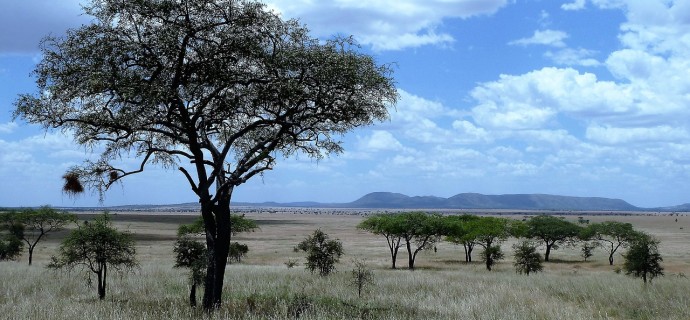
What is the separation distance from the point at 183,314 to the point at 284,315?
3.12 m

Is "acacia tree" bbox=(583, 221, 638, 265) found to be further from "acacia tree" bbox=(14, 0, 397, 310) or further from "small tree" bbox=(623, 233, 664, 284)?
"acacia tree" bbox=(14, 0, 397, 310)

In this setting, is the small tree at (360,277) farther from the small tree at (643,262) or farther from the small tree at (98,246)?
the small tree at (643,262)

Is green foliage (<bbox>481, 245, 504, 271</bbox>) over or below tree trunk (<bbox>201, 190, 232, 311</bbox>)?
below

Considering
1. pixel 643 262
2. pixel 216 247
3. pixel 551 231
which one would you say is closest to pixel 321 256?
pixel 643 262

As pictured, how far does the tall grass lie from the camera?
17.5 m

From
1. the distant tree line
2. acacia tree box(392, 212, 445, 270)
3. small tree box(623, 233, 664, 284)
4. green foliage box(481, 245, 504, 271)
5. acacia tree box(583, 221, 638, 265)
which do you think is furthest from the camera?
acacia tree box(583, 221, 638, 265)

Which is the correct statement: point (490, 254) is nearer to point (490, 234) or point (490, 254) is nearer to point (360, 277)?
point (490, 234)

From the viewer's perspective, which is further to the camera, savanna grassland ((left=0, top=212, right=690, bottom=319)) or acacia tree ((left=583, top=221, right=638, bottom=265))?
acacia tree ((left=583, top=221, right=638, bottom=265))

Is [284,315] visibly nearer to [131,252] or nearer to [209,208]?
[209,208]

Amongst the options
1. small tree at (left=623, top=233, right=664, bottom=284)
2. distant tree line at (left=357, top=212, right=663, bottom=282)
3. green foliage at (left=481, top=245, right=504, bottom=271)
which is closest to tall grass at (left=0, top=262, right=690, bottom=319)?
small tree at (left=623, top=233, right=664, bottom=284)

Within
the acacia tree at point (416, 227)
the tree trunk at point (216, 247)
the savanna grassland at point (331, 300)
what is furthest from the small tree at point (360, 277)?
the acacia tree at point (416, 227)

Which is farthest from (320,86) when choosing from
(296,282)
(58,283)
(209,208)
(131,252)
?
(58,283)

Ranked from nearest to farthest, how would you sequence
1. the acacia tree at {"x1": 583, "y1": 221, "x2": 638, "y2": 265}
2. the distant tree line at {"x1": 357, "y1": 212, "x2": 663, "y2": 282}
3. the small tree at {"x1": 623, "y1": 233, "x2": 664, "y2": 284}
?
the small tree at {"x1": 623, "y1": 233, "x2": 664, "y2": 284} < the distant tree line at {"x1": 357, "y1": 212, "x2": 663, "y2": 282} < the acacia tree at {"x1": 583, "y1": 221, "x2": 638, "y2": 265}

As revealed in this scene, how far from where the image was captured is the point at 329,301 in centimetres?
2058
